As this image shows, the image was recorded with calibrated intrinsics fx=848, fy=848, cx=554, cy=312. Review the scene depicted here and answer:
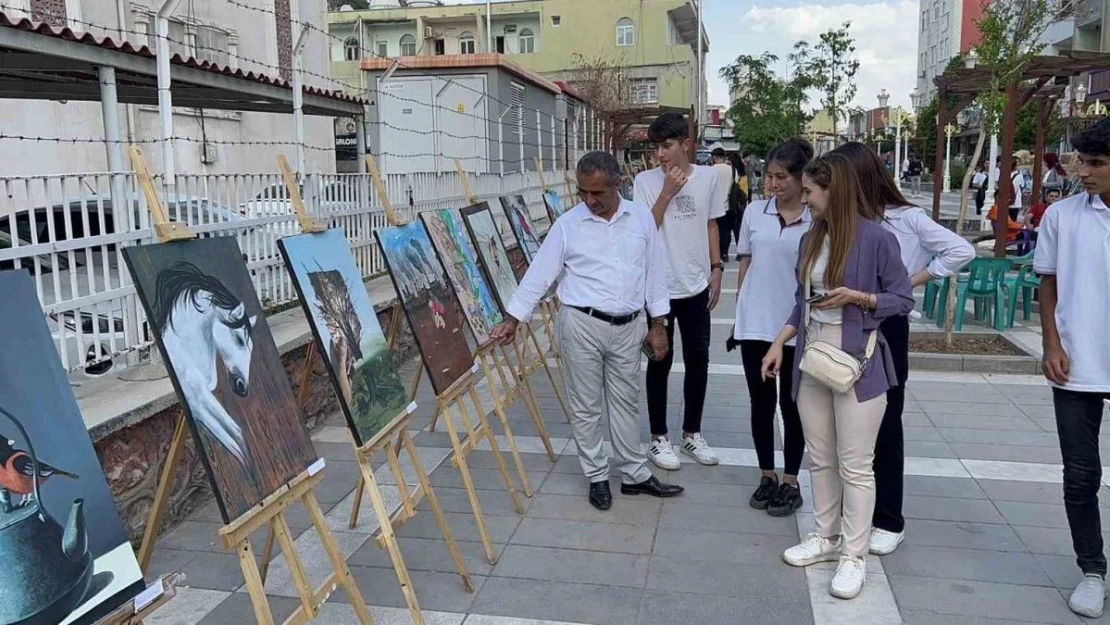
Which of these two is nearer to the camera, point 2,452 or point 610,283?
point 2,452

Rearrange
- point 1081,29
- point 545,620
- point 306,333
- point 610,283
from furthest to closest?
1. point 1081,29
2. point 306,333
3. point 610,283
4. point 545,620

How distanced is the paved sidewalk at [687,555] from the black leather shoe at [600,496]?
2.9 inches

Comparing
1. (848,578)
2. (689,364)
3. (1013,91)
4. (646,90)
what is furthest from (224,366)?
(646,90)

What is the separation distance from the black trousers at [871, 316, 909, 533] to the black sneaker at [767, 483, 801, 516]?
476mm

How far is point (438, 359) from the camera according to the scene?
3834 millimetres

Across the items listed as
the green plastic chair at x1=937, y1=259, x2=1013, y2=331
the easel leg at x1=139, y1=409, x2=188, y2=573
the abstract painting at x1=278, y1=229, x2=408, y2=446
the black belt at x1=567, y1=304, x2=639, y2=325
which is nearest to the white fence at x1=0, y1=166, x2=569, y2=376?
the abstract painting at x1=278, y1=229, x2=408, y2=446

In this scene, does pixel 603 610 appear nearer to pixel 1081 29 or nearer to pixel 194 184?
pixel 194 184

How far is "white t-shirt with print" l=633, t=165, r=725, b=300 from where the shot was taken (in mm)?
4566

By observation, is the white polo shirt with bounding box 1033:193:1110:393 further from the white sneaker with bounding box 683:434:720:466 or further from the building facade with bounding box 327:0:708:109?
the building facade with bounding box 327:0:708:109

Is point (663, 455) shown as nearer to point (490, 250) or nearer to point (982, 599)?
point (490, 250)

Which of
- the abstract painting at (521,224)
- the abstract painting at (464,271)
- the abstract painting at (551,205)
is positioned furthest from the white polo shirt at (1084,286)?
the abstract painting at (551,205)

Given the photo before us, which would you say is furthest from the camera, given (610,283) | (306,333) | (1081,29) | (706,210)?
(1081,29)

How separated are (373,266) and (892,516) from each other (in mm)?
5073

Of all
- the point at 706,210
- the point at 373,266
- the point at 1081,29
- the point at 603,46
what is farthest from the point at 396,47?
the point at 706,210
